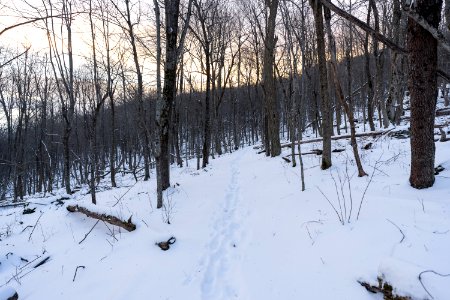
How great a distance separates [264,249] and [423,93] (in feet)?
10.7

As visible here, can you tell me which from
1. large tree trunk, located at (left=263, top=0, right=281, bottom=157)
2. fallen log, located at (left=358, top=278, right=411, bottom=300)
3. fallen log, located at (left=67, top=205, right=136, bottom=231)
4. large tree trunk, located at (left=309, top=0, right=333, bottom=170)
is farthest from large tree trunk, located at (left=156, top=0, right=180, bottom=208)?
large tree trunk, located at (left=263, top=0, right=281, bottom=157)

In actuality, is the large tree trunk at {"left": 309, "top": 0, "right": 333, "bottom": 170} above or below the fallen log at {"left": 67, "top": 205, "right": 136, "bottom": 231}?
above

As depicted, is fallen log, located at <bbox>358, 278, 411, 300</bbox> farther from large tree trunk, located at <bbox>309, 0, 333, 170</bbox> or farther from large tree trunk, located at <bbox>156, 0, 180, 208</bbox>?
large tree trunk, located at <bbox>156, 0, 180, 208</bbox>

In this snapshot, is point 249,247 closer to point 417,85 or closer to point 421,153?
point 421,153

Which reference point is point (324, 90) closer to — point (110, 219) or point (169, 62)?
point (169, 62)

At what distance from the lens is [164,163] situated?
882 cm

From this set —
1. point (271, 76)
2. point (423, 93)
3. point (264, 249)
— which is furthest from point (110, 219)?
point (271, 76)

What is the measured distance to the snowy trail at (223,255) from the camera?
3.51 metres

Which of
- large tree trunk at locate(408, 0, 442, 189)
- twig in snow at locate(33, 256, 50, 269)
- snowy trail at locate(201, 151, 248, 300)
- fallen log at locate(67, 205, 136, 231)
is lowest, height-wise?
twig in snow at locate(33, 256, 50, 269)

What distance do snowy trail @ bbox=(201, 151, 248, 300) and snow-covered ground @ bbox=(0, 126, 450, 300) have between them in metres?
0.02

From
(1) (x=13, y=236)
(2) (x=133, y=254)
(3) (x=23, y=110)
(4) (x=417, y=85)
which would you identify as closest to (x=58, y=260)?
(2) (x=133, y=254)

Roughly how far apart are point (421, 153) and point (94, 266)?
16.8ft

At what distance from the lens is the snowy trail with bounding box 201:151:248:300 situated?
138 inches

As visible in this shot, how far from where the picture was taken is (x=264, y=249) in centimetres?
442
